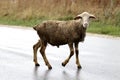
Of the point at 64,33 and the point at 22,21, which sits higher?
the point at 64,33

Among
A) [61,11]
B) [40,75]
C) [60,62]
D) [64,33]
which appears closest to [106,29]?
[61,11]

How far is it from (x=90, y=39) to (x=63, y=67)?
8942 mm

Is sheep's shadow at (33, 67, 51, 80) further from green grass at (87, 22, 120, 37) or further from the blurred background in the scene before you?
the blurred background

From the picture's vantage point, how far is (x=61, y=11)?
3603cm

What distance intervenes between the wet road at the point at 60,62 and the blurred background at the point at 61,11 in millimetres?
6774

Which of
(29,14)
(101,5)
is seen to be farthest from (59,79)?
(29,14)

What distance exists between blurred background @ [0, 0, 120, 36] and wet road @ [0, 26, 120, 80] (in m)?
6.77

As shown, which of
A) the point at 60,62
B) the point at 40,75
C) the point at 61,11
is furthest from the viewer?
the point at 61,11

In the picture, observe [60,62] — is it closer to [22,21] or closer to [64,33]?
[64,33]

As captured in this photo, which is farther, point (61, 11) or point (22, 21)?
point (22, 21)

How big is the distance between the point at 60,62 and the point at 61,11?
21.8 m

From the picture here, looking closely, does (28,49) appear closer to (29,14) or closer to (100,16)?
(100,16)

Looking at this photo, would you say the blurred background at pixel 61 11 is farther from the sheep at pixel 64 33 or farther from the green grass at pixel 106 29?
the sheep at pixel 64 33

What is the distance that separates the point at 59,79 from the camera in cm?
1146
